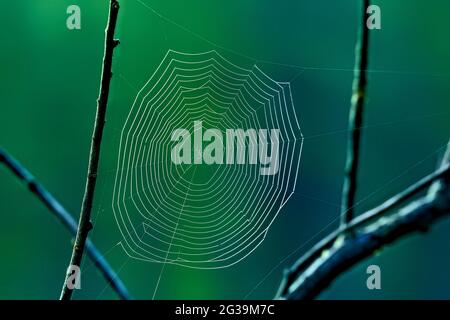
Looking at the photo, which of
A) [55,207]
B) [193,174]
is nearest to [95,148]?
[55,207]

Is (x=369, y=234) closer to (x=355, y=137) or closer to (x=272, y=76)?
(x=355, y=137)

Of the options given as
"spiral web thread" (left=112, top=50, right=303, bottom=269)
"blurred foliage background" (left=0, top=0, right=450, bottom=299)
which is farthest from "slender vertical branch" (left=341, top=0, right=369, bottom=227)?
"blurred foliage background" (left=0, top=0, right=450, bottom=299)

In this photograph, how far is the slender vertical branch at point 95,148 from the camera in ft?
1.55

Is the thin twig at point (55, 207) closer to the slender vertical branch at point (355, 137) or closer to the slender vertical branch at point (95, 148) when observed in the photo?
the slender vertical branch at point (95, 148)

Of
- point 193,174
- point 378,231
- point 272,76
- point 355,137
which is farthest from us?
point 272,76

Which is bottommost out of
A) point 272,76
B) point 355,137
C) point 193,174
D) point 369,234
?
point 369,234

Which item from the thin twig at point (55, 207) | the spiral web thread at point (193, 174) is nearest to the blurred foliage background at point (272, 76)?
the spiral web thread at point (193, 174)

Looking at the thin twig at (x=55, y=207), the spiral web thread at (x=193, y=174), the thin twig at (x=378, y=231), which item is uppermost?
the spiral web thread at (x=193, y=174)

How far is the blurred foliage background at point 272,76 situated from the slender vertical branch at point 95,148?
5404 mm

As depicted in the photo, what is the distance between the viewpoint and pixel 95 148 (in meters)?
0.48

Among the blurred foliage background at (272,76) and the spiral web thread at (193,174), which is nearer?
the spiral web thread at (193,174)

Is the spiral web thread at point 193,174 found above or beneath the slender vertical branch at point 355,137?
above

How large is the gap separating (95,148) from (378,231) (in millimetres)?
223
